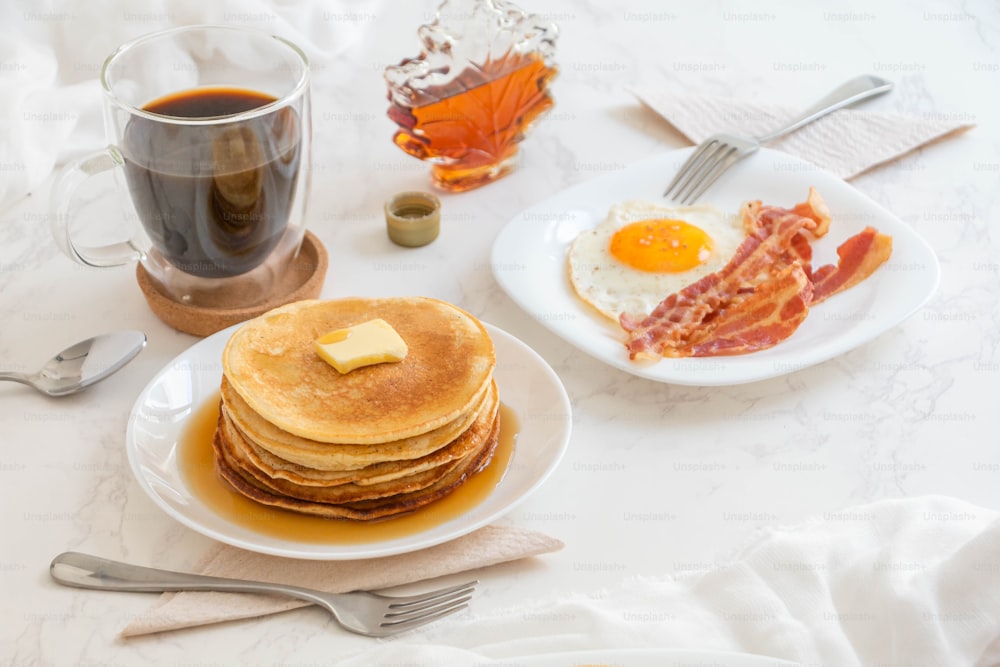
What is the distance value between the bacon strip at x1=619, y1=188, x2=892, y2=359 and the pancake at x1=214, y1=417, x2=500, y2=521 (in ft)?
1.75

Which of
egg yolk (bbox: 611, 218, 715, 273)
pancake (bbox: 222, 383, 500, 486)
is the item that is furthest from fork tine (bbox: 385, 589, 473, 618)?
egg yolk (bbox: 611, 218, 715, 273)

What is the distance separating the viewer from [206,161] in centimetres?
218

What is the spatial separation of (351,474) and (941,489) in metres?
1.15

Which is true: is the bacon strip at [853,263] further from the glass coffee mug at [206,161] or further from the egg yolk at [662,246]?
the glass coffee mug at [206,161]

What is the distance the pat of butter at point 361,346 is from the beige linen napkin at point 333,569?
358 millimetres

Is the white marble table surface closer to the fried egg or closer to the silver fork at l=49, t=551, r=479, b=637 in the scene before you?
the silver fork at l=49, t=551, r=479, b=637

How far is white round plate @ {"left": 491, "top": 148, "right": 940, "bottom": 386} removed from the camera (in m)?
2.21

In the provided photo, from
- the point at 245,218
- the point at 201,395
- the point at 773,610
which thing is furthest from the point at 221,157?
the point at 773,610

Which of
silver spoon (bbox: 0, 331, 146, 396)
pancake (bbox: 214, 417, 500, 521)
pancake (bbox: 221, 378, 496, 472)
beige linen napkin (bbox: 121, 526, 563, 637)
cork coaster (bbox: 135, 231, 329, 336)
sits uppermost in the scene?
pancake (bbox: 221, 378, 496, 472)

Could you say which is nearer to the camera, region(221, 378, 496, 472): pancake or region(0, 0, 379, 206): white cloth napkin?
region(221, 378, 496, 472): pancake

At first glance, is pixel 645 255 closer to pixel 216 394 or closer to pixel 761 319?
pixel 761 319

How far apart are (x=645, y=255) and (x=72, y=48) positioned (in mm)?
1864

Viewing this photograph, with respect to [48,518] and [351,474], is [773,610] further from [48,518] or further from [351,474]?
[48,518]

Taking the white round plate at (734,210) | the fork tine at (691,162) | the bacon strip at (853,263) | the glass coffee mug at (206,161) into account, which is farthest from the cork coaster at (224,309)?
the bacon strip at (853,263)
